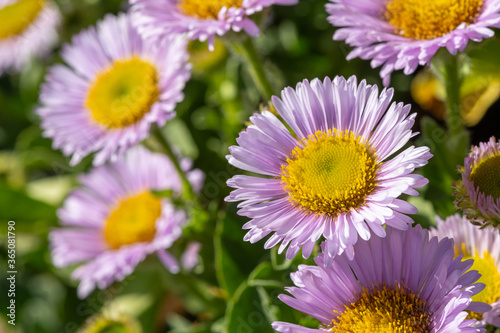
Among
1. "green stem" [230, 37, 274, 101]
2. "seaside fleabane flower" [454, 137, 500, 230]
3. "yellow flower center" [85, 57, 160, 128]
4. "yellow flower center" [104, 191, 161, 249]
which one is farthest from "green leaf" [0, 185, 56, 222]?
"seaside fleabane flower" [454, 137, 500, 230]

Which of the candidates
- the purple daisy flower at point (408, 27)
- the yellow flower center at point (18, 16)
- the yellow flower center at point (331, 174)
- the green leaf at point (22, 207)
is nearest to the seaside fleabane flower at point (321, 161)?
the yellow flower center at point (331, 174)

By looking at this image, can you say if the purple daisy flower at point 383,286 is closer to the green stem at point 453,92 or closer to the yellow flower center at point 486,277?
the yellow flower center at point 486,277

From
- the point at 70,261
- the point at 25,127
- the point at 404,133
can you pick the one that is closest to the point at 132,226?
the point at 70,261

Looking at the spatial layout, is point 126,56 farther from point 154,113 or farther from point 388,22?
point 388,22

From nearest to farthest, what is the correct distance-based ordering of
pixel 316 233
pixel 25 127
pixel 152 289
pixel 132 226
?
pixel 316 233
pixel 132 226
pixel 152 289
pixel 25 127

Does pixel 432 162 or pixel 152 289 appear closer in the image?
pixel 432 162

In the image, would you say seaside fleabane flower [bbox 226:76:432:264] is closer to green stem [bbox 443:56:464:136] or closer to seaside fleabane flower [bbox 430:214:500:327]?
seaside fleabane flower [bbox 430:214:500:327]

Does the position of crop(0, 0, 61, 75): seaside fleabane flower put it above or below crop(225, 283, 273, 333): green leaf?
above
